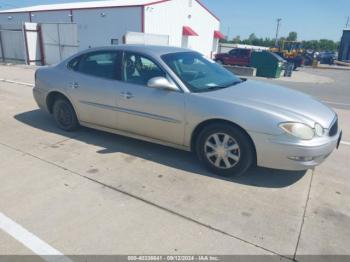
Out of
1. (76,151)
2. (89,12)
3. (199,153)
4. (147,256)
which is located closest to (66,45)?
(89,12)

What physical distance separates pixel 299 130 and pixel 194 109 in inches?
47.5

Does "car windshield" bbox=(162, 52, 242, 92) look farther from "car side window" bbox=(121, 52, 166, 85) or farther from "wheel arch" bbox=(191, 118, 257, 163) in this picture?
"wheel arch" bbox=(191, 118, 257, 163)

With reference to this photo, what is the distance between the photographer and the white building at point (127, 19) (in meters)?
21.7

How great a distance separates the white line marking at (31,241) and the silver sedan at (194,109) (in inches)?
77.6

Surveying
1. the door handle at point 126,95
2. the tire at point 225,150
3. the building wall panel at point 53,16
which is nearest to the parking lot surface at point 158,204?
the tire at point 225,150

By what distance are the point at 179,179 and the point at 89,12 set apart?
75.8 ft

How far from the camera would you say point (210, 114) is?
3508 mm

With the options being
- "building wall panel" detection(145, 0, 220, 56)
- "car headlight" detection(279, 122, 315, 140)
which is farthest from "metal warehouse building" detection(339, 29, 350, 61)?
"car headlight" detection(279, 122, 315, 140)

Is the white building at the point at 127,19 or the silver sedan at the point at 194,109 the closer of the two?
the silver sedan at the point at 194,109

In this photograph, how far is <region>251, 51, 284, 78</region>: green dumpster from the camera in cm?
1714

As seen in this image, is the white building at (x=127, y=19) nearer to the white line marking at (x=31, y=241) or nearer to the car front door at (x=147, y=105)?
the car front door at (x=147, y=105)

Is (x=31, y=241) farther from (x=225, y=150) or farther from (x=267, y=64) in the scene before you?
(x=267, y=64)

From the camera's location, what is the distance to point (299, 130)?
3154 mm

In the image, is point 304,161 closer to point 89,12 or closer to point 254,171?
point 254,171
